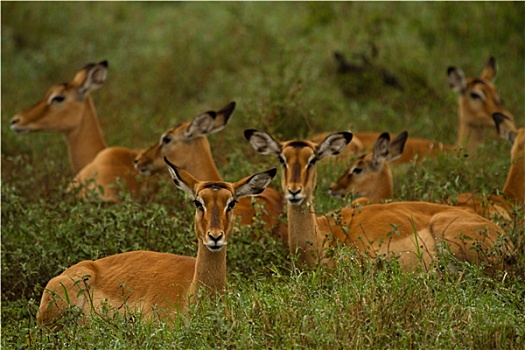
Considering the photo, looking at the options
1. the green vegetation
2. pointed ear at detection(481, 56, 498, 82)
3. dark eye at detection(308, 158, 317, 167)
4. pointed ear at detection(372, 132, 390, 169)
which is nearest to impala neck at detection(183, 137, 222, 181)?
the green vegetation

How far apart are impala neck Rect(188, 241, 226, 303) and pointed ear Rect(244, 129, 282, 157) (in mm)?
1277

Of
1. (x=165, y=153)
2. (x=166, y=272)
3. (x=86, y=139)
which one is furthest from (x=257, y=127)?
(x=166, y=272)

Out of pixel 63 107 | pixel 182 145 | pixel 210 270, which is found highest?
pixel 63 107

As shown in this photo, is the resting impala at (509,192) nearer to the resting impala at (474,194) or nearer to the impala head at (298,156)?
the resting impala at (474,194)

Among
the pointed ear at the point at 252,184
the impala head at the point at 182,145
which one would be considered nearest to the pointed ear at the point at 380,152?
the impala head at the point at 182,145

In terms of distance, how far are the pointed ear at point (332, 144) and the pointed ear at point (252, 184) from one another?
0.89 meters

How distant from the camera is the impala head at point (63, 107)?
9391 mm

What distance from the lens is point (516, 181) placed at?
749 centimetres

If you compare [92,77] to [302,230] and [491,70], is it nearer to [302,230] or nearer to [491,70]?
[491,70]

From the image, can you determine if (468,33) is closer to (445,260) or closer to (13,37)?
(13,37)

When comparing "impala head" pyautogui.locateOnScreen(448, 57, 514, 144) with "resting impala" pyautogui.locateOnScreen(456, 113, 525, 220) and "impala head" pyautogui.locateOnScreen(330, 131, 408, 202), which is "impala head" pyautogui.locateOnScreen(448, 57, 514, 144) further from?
"impala head" pyautogui.locateOnScreen(330, 131, 408, 202)

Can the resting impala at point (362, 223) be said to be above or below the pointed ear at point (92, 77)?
below

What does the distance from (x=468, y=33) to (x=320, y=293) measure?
23.2 feet

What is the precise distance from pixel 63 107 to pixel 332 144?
11.4ft
